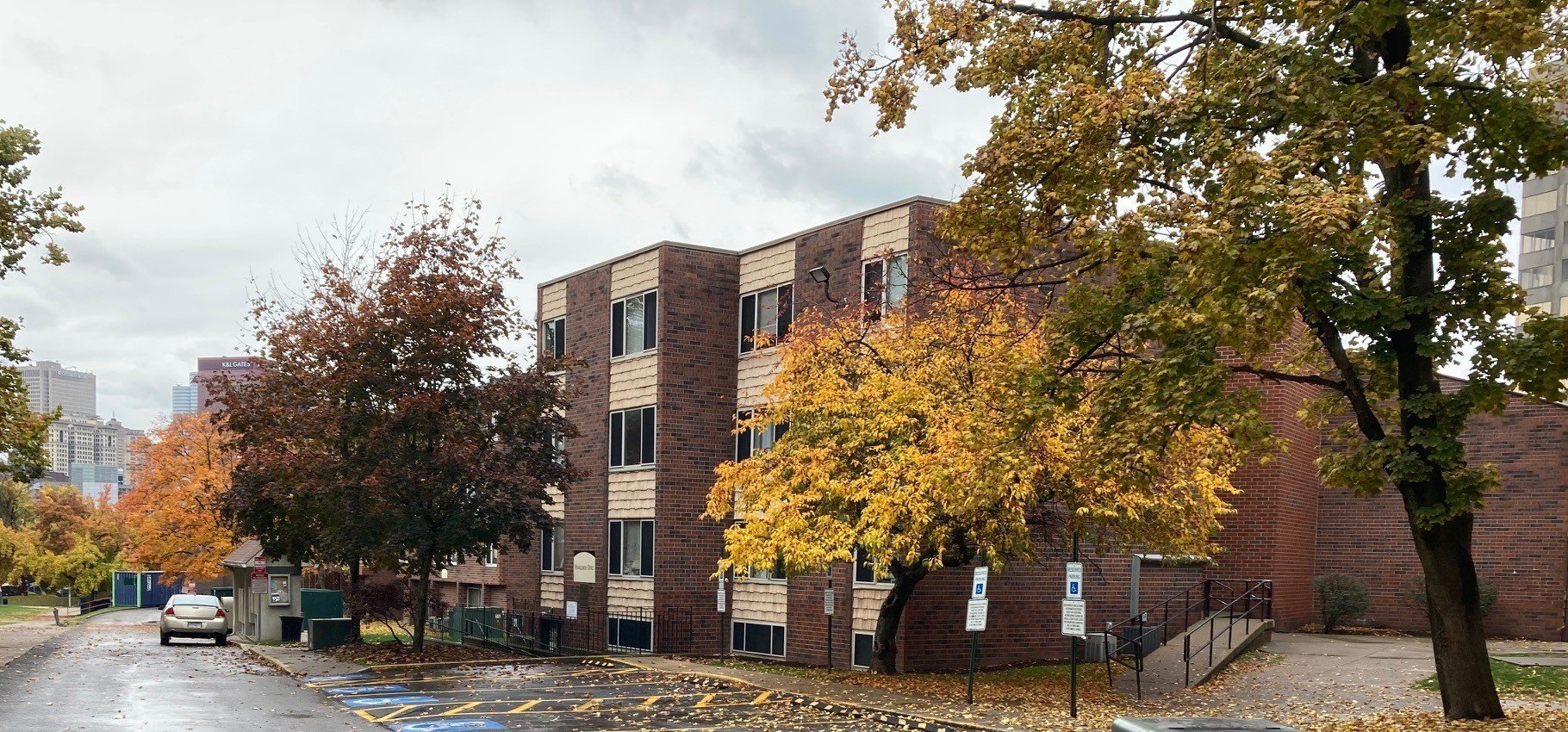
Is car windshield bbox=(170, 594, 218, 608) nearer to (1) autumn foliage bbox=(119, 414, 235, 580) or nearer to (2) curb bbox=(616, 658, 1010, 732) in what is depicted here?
(1) autumn foliage bbox=(119, 414, 235, 580)

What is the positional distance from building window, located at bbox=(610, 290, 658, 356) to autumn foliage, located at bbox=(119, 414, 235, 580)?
20.1 metres

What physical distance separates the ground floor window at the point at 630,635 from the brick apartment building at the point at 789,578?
6 centimetres

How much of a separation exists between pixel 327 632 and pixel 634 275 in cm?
1130

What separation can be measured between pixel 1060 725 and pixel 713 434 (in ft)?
54.4

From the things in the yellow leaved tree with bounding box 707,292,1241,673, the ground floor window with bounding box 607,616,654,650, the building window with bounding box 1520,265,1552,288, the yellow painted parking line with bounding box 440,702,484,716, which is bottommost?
the ground floor window with bounding box 607,616,654,650

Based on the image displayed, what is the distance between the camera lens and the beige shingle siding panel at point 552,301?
37.8 m

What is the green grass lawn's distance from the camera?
59.9ft

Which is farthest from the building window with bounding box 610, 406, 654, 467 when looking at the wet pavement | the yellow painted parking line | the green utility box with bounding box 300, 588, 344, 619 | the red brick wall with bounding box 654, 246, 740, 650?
the yellow painted parking line

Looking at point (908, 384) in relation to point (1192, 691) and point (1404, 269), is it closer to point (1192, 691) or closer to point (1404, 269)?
point (1192, 691)

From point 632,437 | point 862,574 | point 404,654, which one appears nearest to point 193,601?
point 404,654

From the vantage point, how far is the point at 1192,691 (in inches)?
811

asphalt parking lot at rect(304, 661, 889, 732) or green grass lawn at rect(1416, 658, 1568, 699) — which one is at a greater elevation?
green grass lawn at rect(1416, 658, 1568, 699)

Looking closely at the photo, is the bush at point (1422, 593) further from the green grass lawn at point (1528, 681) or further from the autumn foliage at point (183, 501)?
the autumn foliage at point (183, 501)

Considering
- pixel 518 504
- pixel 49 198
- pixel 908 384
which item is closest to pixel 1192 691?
pixel 908 384
